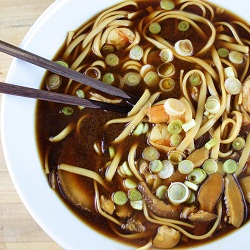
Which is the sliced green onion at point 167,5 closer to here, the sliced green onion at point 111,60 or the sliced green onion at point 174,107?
the sliced green onion at point 111,60

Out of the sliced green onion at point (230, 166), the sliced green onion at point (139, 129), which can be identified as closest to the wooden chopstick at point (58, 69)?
the sliced green onion at point (139, 129)

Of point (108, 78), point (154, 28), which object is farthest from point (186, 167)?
point (154, 28)

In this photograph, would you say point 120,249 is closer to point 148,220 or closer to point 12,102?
point 148,220

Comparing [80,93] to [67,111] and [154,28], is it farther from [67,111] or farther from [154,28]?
[154,28]

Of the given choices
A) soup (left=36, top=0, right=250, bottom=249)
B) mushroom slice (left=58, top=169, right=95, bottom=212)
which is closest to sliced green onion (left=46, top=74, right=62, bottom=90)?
soup (left=36, top=0, right=250, bottom=249)

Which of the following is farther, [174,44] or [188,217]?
[174,44]

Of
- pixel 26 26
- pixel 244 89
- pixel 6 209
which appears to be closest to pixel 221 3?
pixel 244 89
